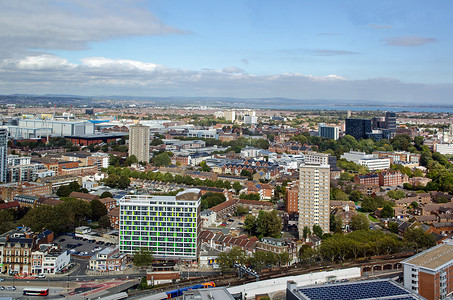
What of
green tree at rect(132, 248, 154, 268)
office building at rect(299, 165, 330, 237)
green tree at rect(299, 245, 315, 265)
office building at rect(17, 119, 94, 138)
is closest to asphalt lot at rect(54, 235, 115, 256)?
green tree at rect(132, 248, 154, 268)

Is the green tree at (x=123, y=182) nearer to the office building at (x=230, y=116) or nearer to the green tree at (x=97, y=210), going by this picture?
the green tree at (x=97, y=210)

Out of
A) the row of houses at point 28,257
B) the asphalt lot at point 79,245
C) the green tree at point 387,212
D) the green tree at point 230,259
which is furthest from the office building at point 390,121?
the row of houses at point 28,257

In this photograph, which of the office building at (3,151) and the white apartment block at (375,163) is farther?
the white apartment block at (375,163)

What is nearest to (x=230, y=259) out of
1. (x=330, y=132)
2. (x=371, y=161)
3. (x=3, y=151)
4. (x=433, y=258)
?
(x=433, y=258)

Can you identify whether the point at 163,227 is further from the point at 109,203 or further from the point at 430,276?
the point at 430,276

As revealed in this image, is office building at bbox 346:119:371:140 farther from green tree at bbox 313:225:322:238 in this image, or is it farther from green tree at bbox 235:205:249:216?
green tree at bbox 313:225:322:238

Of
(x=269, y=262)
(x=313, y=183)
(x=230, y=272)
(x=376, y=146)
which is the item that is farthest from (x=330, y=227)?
(x=376, y=146)
